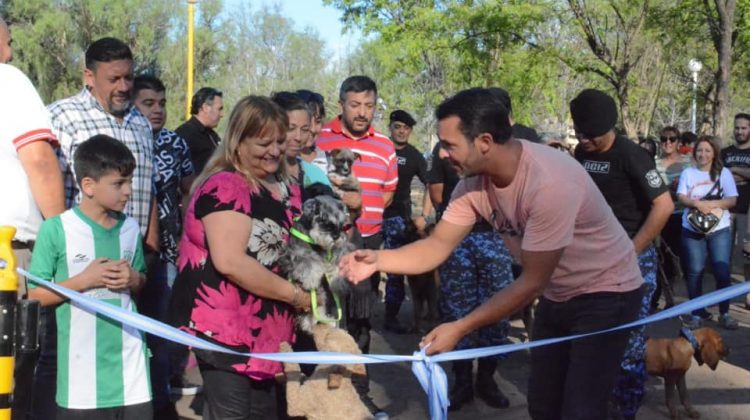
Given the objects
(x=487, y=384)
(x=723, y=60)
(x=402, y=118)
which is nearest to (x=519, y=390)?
(x=487, y=384)

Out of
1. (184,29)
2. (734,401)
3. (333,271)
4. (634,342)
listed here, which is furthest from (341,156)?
(184,29)

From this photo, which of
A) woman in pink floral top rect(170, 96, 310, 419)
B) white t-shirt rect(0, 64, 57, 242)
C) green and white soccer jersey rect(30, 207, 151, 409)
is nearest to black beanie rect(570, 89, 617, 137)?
woman in pink floral top rect(170, 96, 310, 419)

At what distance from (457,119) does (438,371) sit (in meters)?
1.08

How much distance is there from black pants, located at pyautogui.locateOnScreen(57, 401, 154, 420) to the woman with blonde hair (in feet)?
21.7

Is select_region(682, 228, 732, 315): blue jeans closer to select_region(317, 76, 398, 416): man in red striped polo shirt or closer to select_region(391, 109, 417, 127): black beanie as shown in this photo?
select_region(391, 109, 417, 127): black beanie

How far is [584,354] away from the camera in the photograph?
12.7 feet

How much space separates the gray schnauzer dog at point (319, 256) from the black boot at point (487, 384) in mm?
2504

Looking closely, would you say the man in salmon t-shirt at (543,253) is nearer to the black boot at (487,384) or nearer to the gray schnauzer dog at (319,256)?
the gray schnauzer dog at (319,256)

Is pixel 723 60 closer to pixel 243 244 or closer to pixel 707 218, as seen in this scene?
pixel 707 218

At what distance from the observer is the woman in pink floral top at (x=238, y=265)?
3.44m

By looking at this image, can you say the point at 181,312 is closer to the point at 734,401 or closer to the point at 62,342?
the point at 62,342

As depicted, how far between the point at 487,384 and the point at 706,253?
164 inches

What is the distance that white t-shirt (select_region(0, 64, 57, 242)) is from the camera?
3.98 meters

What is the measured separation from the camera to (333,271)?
4066mm
